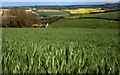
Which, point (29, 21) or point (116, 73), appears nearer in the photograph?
point (116, 73)

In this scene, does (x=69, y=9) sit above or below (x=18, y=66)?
above

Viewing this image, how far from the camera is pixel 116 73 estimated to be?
7.22ft

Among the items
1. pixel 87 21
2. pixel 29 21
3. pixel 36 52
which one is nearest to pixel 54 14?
pixel 29 21

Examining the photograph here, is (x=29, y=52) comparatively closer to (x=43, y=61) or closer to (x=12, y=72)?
(x=43, y=61)

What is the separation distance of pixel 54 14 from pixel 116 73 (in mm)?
68900

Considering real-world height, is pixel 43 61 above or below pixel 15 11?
below

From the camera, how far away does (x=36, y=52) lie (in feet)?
10.5

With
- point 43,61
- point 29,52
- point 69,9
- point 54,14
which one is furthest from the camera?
point 69,9

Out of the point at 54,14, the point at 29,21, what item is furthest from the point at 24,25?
the point at 54,14

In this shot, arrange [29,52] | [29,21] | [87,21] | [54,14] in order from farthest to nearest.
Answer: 1. [54,14]
2. [29,21]
3. [87,21]
4. [29,52]

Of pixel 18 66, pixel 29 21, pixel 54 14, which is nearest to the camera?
pixel 18 66

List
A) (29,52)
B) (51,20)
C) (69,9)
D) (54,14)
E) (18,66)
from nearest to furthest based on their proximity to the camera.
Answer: (18,66) → (29,52) → (51,20) → (54,14) → (69,9)

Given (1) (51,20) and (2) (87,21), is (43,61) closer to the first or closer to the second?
(2) (87,21)

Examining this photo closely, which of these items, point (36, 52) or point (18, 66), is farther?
point (36, 52)
